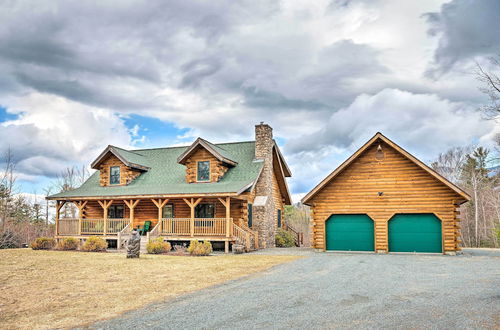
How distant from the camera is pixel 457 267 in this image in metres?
14.7

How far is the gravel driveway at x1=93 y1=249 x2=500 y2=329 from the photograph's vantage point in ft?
23.6

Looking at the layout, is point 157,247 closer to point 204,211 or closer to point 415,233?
point 204,211

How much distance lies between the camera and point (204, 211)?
2542 cm

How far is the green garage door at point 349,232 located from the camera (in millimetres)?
21109

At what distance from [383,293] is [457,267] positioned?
6600 mm

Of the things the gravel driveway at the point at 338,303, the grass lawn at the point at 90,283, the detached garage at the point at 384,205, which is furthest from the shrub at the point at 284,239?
the gravel driveway at the point at 338,303

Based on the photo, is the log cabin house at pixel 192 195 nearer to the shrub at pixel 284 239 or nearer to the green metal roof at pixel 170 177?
the green metal roof at pixel 170 177

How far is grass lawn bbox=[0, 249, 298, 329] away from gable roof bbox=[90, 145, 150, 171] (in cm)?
1013

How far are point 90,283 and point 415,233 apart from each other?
50.2 ft

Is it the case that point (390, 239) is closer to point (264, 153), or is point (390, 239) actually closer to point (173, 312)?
point (264, 153)

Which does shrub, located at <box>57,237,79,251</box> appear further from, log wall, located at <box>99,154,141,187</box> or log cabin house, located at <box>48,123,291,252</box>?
log wall, located at <box>99,154,141,187</box>

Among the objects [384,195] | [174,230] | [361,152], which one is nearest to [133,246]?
[174,230]

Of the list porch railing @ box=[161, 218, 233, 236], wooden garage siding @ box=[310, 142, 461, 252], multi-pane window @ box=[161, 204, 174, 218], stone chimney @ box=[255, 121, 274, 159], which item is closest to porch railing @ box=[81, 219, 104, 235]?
multi-pane window @ box=[161, 204, 174, 218]

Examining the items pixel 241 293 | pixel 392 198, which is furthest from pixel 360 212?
A: pixel 241 293
